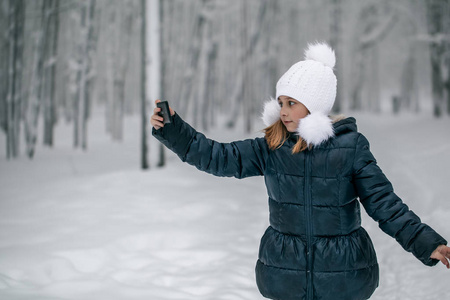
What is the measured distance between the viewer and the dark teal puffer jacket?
7.24 feet

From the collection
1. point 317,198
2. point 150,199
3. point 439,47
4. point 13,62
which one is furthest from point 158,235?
point 439,47

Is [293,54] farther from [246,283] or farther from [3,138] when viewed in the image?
[246,283]

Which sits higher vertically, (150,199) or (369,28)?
(369,28)

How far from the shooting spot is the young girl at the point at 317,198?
7.24ft

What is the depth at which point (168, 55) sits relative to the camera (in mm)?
19438

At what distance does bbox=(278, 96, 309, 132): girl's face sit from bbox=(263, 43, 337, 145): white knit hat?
43 mm

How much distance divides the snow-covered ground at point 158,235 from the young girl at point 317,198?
146 cm

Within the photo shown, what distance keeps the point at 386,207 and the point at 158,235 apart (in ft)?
10.9

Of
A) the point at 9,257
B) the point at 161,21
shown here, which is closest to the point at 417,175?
the point at 161,21

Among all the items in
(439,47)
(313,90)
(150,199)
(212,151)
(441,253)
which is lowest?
(150,199)

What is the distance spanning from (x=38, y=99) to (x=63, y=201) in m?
7.03

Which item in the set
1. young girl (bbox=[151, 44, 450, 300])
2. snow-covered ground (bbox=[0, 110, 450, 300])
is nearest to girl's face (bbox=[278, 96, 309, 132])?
young girl (bbox=[151, 44, 450, 300])

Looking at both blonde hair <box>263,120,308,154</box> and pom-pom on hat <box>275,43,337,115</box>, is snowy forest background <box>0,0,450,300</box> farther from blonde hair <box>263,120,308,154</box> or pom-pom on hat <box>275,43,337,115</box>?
pom-pom on hat <box>275,43,337,115</box>

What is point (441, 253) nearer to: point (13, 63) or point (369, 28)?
point (13, 63)
